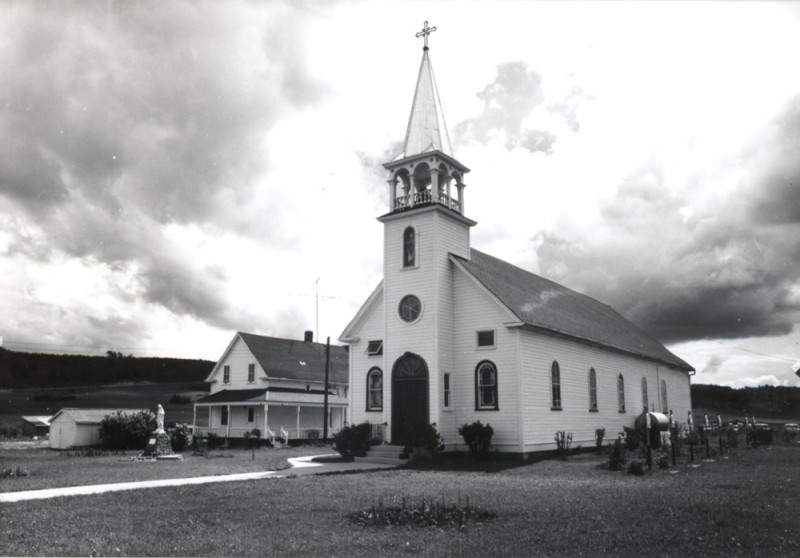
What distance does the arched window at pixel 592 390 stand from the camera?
3009 cm

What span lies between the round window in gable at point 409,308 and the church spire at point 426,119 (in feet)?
19.1

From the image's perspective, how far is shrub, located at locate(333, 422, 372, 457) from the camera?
2548 centimetres

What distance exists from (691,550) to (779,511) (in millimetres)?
3712

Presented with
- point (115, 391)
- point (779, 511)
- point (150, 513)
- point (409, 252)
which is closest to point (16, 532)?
point (150, 513)

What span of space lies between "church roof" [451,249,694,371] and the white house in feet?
59.8

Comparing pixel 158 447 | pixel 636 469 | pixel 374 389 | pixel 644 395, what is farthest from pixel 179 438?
pixel 644 395

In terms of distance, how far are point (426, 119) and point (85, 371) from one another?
7684cm

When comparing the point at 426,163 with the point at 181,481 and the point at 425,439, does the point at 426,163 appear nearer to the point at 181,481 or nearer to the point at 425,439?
the point at 425,439

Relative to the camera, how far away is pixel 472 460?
23891mm

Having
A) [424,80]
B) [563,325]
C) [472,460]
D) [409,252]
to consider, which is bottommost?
[472,460]

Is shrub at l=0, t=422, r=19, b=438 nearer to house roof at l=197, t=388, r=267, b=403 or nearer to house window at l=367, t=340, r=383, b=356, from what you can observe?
house roof at l=197, t=388, r=267, b=403

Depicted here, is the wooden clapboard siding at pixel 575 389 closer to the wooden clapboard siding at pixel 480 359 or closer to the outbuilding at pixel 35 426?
the wooden clapboard siding at pixel 480 359

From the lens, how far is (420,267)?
26.3 m

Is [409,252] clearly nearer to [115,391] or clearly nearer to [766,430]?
[766,430]
